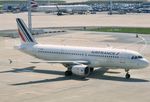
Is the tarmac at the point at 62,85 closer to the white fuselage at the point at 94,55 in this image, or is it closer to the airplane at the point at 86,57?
the airplane at the point at 86,57

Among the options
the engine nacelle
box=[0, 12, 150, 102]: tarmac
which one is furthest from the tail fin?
the engine nacelle

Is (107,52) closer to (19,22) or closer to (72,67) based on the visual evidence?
(72,67)

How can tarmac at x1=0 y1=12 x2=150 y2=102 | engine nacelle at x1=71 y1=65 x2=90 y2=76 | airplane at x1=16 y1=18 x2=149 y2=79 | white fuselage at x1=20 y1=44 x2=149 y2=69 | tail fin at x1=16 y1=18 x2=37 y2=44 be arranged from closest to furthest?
1. tarmac at x1=0 y1=12 x2=150 y2=102
2. white fuselage at x1=20 y1=44 x2=149 y2=69
3. airplane at x1=16 y1=18 x2=149 y2=79
4. engine nacelle at x1=71 y1=65 x2=90 y2=76
5. tail fin at x1=16 y1=18 x2=37 y2=44

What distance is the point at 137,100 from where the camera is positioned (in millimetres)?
46938

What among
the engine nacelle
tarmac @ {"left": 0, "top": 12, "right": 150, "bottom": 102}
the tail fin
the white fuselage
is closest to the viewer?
tarmac @ {"left": 0, "top": 12, "right": 150, "bottom": 102}

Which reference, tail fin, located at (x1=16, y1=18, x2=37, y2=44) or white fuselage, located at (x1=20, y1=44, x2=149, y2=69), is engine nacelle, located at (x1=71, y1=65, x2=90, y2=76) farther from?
tail fin, located at (x1=16, y1=18, x2=37, y2=44)

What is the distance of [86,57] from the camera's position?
6234 cm

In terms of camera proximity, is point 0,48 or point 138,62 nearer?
point 138,62

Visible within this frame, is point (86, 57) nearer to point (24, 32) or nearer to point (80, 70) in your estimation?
point (80, 70)

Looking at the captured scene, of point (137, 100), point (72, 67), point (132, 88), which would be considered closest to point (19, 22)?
point (72, 67)

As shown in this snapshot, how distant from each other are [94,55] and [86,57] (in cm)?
142

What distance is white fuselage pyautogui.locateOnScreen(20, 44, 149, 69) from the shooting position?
2311 inches

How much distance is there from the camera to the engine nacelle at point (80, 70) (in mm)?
59341

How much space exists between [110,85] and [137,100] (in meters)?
8.68
